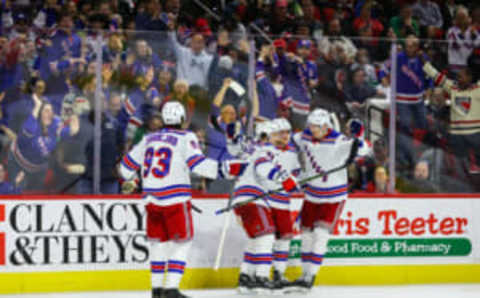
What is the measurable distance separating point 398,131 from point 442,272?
1.22 meters

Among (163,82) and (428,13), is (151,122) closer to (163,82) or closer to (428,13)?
(163,82)

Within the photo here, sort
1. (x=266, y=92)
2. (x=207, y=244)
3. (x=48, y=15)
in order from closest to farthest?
(x=207, y=244), (x=266, y=92), (x=48, y=15)

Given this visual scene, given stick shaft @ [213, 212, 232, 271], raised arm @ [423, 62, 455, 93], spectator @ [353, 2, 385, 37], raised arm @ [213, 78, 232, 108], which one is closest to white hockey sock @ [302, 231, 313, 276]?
stick shaft @ [213, 212, 232, 271]

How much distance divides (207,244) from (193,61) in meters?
1.44

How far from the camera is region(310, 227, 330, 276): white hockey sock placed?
6.86 meters

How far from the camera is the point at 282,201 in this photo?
6.82m

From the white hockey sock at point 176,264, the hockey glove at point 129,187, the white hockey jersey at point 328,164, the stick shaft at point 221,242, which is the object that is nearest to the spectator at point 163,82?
the hockey glove at point 129,187

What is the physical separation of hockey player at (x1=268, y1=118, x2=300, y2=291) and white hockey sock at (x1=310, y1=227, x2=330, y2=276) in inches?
7.9

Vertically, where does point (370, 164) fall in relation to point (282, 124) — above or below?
below

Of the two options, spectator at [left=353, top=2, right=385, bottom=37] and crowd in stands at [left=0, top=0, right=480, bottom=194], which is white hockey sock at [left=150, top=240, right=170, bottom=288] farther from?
spectator at [left=353, top=2, right=385, bottom=37]

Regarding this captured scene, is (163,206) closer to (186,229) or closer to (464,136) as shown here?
(186,229)

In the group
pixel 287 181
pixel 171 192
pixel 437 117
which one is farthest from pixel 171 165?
pixel 437 117

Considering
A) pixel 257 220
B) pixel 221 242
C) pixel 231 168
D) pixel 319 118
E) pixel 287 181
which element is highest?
pixel 319 118

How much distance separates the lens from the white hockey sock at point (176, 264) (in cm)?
609
